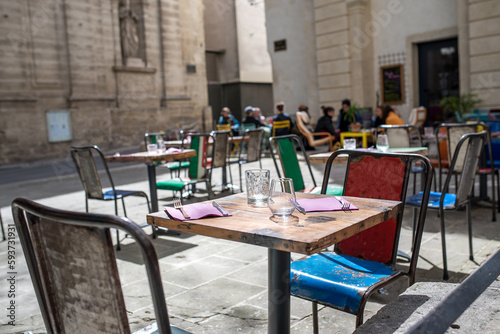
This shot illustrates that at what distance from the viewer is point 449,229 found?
4398 millimetres

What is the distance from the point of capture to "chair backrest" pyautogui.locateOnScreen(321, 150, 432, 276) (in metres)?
2.38

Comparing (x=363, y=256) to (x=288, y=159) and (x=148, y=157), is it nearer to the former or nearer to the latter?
(x=288, y=159)

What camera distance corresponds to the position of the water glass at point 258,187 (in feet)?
7.00

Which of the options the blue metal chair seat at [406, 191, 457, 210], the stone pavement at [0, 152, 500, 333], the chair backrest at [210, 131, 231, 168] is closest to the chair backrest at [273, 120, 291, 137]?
the chair backrest at [210, 131, 231, 168]

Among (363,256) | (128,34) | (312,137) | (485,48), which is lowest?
(363,256)

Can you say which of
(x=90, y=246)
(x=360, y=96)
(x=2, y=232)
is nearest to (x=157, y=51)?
(x=360, y=96)

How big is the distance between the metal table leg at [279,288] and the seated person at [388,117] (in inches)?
289

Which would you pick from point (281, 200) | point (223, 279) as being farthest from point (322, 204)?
point (223, 279)

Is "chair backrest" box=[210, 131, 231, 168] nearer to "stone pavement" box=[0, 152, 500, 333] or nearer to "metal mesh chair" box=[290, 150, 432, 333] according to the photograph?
"stone pavement" box=[0, 152, 500, 333]

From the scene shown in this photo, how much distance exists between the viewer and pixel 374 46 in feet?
44.0

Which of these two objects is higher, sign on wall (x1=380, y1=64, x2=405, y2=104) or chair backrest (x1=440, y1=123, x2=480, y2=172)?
sign on wall (x1=380, y1=64, x2=405, y2=104)

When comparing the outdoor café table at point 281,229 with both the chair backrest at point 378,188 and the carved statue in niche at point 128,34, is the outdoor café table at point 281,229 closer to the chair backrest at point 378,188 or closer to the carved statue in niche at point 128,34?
the chair backrest at point 378,188

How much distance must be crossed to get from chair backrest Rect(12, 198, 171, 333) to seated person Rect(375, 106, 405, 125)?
8.21m

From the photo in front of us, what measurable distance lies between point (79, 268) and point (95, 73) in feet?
48.7
